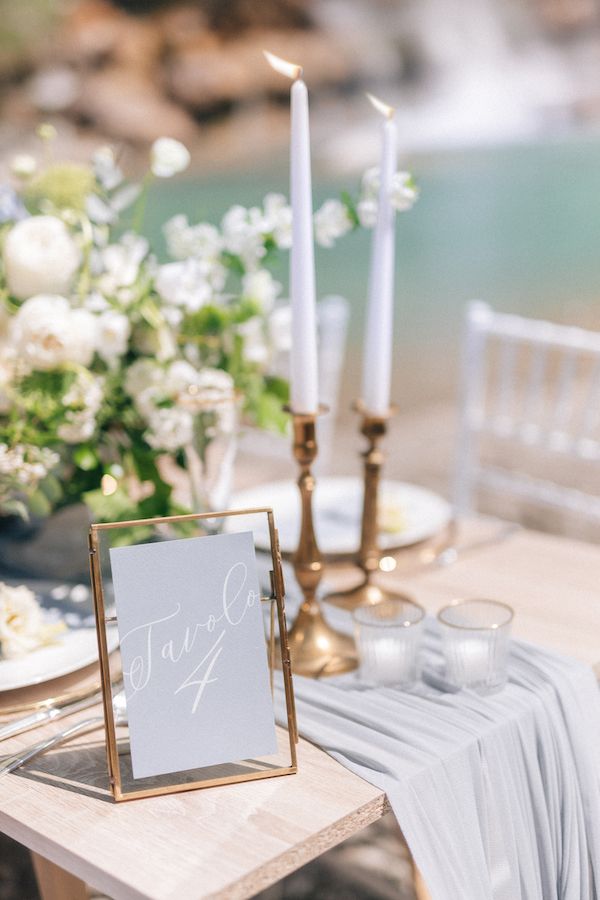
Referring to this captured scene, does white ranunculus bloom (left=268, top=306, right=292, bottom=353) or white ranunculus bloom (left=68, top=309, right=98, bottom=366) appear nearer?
white ranunculus bloom (left=68, top=309, right=98, bottom=366)

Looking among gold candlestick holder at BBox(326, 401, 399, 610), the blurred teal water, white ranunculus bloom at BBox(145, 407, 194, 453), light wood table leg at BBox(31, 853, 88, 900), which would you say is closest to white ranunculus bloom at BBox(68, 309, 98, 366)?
white ranunculus bloom at BBox(145, 407, 194, 453)

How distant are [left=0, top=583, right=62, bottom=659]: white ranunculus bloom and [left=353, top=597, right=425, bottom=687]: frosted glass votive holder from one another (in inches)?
12.9

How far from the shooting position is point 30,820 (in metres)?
0.73

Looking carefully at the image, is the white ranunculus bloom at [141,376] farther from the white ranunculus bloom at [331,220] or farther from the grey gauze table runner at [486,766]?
the grey gauze table runner at [486,766]

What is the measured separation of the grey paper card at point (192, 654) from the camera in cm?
76

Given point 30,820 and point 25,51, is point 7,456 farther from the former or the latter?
point 25,51

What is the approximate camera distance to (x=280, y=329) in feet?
4.03

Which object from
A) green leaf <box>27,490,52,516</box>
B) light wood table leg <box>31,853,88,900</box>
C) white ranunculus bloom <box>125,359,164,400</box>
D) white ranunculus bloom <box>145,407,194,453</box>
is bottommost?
light wood table leg <box>31,853,88,900</box>

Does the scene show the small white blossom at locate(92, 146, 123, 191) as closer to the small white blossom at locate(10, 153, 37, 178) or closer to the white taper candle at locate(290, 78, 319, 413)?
the small white blossom at locate(10, 153, 37, 178)

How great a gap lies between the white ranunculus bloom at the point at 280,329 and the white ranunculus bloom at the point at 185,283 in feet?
0.33

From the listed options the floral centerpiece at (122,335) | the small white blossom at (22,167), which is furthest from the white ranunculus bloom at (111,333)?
the small white blossom at (22,167)

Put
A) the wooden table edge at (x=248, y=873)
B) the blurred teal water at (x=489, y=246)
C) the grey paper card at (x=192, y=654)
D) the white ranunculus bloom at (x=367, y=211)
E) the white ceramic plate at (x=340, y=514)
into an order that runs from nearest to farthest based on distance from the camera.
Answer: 1. the wooden table edge at (x=248, y=873)
2. the grey paper card at (x=192, y=654)
3. the white ranunculus bloom at (x=367, y=211)
4. the white ceramic plate at (x=340, y=514)
5. the blurred teal water at (x=489, y=246)

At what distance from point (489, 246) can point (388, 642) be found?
5.24 meters

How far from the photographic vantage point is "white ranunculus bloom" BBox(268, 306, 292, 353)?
122 cm
